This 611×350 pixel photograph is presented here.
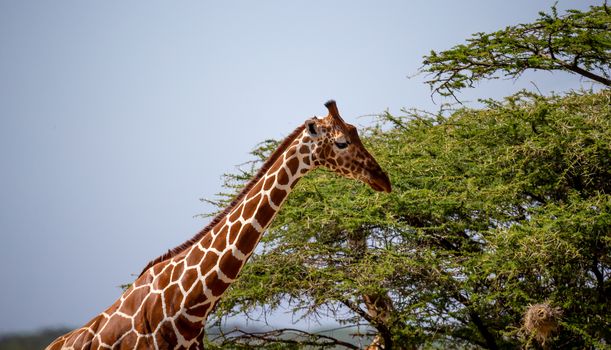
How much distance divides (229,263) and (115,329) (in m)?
1.01

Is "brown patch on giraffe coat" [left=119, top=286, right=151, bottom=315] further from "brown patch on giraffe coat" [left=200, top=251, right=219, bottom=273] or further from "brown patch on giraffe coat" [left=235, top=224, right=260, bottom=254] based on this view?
"brown patch on giraffe coat" [left=235, top=224, right=260, bottom=254]

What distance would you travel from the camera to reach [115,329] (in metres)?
5.53

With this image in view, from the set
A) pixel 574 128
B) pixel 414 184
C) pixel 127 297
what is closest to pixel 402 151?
pixel 414 184

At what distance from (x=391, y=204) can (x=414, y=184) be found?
2.51 ft

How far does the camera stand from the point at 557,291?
788cm

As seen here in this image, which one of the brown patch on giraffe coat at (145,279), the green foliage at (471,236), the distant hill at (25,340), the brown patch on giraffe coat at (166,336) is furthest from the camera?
the distant hill at (25,340)

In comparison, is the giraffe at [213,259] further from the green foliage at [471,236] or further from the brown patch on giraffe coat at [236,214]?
the green foliage at [471,236]

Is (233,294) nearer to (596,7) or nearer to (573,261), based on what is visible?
(573,261)

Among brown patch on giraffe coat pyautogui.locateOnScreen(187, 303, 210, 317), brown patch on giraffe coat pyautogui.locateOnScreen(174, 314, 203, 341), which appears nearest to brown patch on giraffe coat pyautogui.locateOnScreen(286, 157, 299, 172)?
brown patch on giraffe coat pyautogui.locateOnScreen(187, 303, 210, 317)

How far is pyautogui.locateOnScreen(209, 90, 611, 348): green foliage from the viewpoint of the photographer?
7723 mm

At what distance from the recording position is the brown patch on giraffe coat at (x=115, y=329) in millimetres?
5508

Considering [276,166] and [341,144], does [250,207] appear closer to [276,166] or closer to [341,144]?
[276,166]

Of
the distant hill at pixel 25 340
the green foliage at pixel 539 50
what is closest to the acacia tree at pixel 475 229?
the green foliage at pixel 539 50

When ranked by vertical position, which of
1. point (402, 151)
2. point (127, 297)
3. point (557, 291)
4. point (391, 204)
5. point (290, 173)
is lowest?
point (557, 291)
